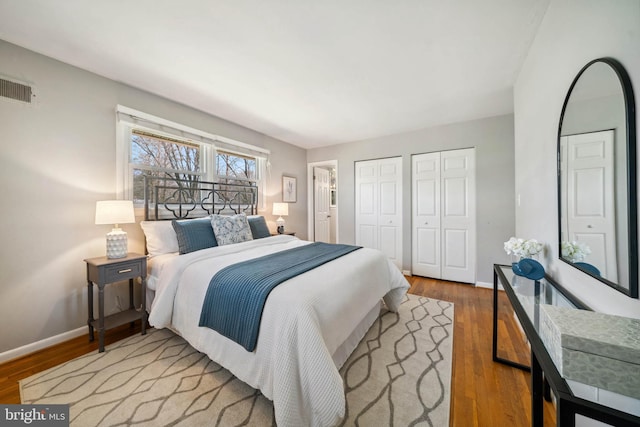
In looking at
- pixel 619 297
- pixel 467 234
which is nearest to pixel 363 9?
pixel 619 297

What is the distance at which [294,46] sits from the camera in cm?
187

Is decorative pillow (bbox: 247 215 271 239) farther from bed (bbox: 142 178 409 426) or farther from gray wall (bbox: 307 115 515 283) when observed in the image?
gray wall (bbox: 307 115 515 283)

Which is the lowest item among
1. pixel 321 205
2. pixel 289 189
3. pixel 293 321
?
pixel 293 321

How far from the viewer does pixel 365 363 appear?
1754 millimetres

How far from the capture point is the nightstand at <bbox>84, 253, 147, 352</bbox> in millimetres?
1894

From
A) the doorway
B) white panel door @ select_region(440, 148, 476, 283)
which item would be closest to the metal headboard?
the doorway

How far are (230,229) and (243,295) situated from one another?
57.4 inches

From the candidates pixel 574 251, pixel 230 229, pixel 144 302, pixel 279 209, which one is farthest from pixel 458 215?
pixel 144 302

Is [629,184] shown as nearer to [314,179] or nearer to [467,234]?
[467,234]

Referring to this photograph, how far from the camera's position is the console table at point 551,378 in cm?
53

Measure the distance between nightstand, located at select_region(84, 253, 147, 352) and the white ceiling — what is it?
1.78 metres

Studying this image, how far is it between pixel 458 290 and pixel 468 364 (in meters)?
1.77

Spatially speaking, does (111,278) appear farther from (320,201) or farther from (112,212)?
(320,201)

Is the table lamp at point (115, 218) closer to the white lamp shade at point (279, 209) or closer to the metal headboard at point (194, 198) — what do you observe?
the metal headboard at point (194, 198)
